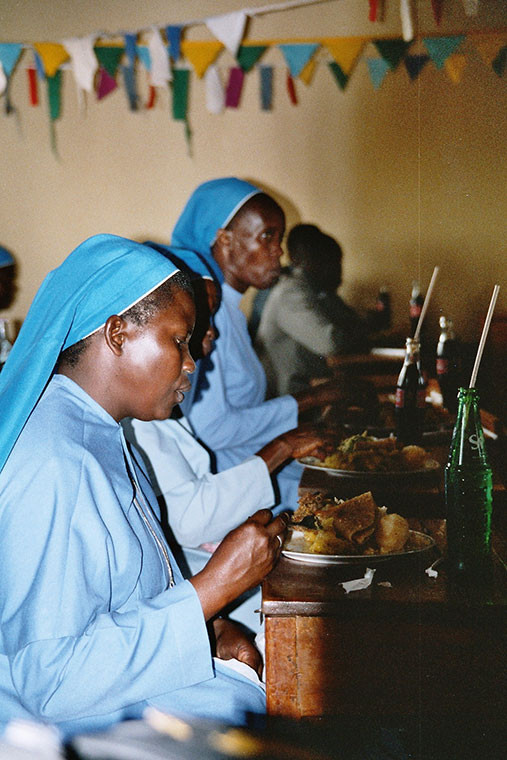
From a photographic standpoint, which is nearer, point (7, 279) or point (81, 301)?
point (81, 301)

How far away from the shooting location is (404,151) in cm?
447

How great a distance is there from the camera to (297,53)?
13.8 feet

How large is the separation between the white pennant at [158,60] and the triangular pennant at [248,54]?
0.42m

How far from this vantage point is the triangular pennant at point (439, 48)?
375cm

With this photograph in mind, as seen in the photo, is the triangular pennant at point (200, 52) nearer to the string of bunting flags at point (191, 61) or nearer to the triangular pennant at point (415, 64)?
the string of bunting flags at point (191, 61)

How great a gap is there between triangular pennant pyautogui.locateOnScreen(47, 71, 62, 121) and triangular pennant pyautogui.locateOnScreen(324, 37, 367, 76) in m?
1.52

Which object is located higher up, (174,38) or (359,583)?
(174,38)

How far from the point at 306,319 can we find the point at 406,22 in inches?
70.3

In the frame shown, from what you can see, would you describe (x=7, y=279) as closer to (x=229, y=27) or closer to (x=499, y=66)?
(x=229, y=27)

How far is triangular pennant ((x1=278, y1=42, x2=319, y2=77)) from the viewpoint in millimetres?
4191

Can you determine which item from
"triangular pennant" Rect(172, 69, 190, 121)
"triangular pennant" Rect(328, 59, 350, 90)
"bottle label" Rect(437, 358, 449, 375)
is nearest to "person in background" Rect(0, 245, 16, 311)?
"triangular pennant" Rect(172, 69, 190, 121)

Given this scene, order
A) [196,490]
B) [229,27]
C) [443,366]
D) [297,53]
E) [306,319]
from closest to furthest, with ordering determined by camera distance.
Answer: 1. [196,490]
2. [443,366]
3. [306,319]
4. [229,27]
5. [297,53]

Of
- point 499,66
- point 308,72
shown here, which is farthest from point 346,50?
point 499,66

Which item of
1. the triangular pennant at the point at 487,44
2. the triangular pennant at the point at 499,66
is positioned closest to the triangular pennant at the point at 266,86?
the triangular pennant at the point at 487,44
